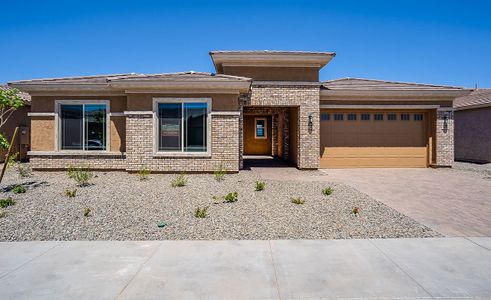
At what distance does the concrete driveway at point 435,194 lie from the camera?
6387 mm

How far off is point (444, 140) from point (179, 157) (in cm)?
1284

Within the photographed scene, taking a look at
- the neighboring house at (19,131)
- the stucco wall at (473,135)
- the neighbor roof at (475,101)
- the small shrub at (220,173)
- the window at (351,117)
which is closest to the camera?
the small shrub at (220,173)

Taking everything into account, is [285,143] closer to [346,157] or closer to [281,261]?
[346,157]

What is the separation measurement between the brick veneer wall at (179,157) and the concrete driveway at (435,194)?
4277 millimetres

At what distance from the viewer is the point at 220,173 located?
39.4 ft

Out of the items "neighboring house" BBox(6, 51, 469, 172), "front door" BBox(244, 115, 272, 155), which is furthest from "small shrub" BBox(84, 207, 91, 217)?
"front door" BBox(244, 115, 272, 155)

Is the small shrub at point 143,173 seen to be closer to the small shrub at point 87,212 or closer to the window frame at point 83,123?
the window frame at point 83,123

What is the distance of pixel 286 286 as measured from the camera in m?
3.78

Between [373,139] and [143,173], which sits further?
[373,139]

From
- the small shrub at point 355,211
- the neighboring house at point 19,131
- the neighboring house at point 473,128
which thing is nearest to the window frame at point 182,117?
the small shrub at point 355,211

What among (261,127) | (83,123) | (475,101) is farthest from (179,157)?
(475,101)

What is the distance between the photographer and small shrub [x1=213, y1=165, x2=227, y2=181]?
37.0 feet

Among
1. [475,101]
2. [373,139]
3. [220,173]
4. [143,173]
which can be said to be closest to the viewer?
[143,173]

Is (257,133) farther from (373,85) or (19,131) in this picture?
(19,131)
